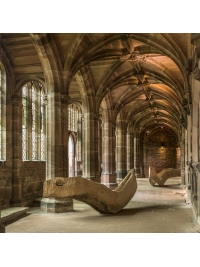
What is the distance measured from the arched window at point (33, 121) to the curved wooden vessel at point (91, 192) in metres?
5.09

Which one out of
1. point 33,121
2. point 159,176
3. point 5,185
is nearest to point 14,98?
point 33,121

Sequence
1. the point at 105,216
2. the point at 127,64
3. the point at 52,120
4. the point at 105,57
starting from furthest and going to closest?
the point at 127,64 → the point at 105,57 → the point at 52,120 → the point at 105,216

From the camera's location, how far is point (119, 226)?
775 centimetres

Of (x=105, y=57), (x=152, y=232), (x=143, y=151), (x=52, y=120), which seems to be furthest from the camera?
(x=143, y=151)

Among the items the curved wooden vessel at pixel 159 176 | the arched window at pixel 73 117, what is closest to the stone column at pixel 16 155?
the arched window at pixel 73 117

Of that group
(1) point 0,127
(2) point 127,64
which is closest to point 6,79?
(1) point 0,127

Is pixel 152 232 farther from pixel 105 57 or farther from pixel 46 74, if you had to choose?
pixel 105 57

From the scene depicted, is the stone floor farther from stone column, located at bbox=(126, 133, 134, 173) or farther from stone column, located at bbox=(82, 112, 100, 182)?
stone column, located at bbox=(126, 133, 134, 173)

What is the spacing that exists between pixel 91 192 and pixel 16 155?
4985mm

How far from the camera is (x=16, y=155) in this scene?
1266 cm

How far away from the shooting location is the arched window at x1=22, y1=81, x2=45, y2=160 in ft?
45.9

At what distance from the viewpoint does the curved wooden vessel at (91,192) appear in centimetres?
802

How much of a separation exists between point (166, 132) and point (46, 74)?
3585 centimetres

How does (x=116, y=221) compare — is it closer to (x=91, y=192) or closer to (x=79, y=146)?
(x=91, y=192)
